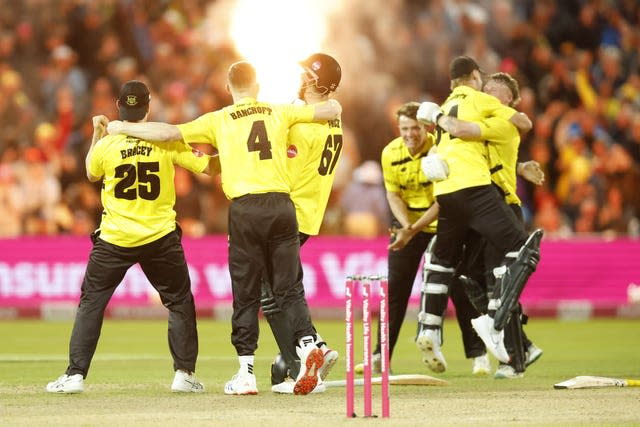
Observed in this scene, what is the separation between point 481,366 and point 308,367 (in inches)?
123

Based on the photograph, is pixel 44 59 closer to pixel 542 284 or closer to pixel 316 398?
pixel 542 284

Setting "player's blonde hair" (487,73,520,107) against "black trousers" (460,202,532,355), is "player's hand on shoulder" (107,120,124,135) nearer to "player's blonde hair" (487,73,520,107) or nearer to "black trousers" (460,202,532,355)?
"black trousers" (460,202,532,355)

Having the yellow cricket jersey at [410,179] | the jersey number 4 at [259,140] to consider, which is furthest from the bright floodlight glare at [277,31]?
the jersey number 4 at [259,140]

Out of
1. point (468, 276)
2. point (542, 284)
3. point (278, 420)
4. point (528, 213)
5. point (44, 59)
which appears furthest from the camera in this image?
point (44, 59)

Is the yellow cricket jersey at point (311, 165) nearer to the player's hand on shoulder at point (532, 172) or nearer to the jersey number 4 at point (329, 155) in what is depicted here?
the jersey number 4 at point (329, 155)

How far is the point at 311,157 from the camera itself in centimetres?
1154

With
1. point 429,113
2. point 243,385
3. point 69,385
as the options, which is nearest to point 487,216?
→ point 429,113

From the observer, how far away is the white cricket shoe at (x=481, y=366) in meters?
13.2

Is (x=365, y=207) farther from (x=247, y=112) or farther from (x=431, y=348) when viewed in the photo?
(x=247, y=112)

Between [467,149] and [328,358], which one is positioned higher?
[467,149]

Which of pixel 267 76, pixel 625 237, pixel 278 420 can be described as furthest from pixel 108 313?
pixel 278 420

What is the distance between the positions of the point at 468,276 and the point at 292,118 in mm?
2863

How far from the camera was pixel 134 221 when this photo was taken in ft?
36.7

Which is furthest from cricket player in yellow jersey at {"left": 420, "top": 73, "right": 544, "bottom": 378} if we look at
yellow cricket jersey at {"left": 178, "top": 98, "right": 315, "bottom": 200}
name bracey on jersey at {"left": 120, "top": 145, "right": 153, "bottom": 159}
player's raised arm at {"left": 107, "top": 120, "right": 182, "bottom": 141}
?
name bracey on jersey at {"left": 120, "top": 145, "right": 153, "bottom": 159}
